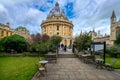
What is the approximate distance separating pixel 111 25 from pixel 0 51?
57.2 meters

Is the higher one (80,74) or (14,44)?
(14,44)

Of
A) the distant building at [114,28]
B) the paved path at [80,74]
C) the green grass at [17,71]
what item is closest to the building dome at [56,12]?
the distant building at [114,28]

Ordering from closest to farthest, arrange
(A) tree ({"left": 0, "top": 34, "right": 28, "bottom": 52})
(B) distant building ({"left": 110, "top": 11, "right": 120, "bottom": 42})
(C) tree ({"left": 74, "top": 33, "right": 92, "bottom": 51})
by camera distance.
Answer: (C) tree ({"left": 74, "top": 33, "right": 92, "bottom": 51}) → (A) tree ({"left": 0, "top": 34, "right": 28, "bottom": 52}) → (B) distant building ({"left": 110, "top": 11, "right": 120, "bottom": 42})

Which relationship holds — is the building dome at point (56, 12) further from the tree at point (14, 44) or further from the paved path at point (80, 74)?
the paved path at point (80, 74)

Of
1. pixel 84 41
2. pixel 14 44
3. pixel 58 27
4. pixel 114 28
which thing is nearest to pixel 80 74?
pixel 84 41

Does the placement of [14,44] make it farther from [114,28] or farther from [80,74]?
[114,28]

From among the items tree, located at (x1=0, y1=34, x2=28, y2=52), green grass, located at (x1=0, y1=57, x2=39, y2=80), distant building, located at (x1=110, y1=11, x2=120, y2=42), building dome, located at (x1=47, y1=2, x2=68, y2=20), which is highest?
building dome, located at (x1=47, y1=2, x2=68, y2=20)

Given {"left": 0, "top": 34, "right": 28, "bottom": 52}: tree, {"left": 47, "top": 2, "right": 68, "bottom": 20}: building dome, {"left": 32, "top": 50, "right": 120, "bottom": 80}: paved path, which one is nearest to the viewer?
{"left": 32, "top": 50, "right": 120, "bottom": 80}: paved path

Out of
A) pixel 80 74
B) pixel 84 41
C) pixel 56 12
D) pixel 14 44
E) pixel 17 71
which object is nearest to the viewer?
pixel 80 74

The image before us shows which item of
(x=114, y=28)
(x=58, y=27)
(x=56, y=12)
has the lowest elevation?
(x=114, y=28)

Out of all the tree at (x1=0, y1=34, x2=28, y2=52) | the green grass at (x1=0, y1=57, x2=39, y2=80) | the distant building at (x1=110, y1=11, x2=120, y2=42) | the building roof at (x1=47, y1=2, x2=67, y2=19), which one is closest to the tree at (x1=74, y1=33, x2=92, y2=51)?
the tree at (x1=0, y1=34, x2=28, y2=52)

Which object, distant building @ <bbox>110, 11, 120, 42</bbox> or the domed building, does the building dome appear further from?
distant building @ <bbox>110, 11, 120, 42</bbox>

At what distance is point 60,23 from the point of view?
7988 cm

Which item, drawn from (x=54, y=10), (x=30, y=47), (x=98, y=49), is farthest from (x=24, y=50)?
(x=54, y=10)
